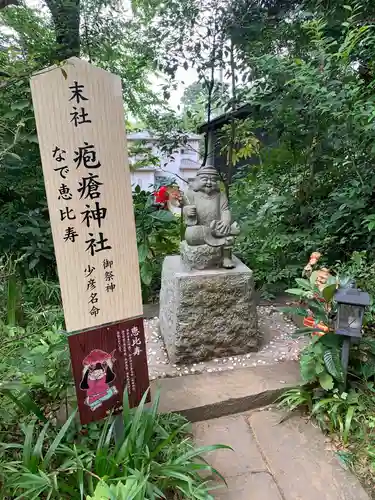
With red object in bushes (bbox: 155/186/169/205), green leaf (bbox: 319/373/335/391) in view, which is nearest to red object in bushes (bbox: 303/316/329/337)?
green leaf (bbox: 319/373/335/391)

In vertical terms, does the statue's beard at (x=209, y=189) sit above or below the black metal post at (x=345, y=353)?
above

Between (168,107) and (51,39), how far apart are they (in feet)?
5.06

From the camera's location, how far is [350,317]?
189 cm

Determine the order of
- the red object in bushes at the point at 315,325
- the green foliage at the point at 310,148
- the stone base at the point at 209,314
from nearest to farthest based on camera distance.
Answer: the red object in bushes at the point at 315,325 < the stone base at the point at 209,314 < the green foliage at the point at 310,148

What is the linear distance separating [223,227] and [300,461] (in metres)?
1.56

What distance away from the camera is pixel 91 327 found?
1.45 m

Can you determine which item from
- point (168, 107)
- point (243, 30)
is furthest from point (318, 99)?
point (168, 107)

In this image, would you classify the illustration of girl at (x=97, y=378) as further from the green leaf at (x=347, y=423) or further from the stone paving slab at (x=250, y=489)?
the green leaf at (x=347, y=423)

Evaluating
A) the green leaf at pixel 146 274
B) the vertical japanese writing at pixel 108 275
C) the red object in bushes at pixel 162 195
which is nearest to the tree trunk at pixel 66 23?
the red object in bushes at pixel 162 195

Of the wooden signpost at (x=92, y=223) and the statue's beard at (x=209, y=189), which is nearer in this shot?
the wooden signpost at (x=92, y=223)

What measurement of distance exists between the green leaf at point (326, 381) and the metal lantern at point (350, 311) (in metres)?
0.30

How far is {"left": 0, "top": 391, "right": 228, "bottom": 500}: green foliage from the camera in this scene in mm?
1357

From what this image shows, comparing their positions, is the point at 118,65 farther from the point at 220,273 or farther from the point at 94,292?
the point at 94,292

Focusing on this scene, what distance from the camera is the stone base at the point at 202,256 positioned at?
2496 mm
